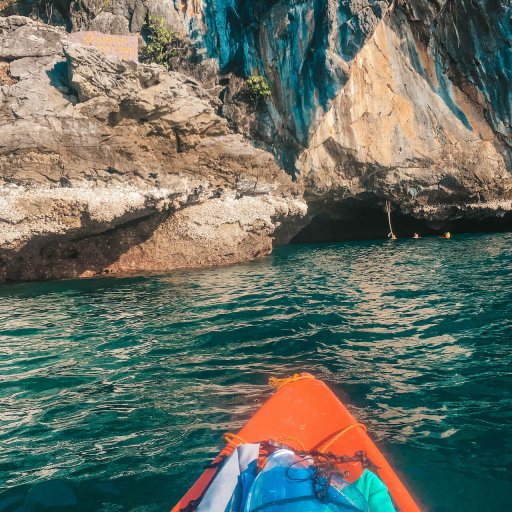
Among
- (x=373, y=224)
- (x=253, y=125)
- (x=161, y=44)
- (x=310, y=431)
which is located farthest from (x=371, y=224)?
(x=310, y=431)

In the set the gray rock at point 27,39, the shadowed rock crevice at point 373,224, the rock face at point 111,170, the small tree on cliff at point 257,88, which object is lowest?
the shadowed rock crevice at point 373,224

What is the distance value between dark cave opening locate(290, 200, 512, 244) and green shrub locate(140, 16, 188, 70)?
39.8ft

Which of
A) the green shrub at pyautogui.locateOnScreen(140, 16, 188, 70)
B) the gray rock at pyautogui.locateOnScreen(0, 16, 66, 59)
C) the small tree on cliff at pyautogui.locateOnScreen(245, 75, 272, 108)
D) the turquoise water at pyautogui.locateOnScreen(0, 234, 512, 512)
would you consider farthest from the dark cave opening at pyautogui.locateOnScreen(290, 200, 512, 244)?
the gray rock at pyautogui.locateOnScreen(0, 16, 66, 59)

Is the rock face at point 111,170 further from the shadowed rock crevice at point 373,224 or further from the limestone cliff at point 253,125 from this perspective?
the shadowed rock crevice at point 373,224

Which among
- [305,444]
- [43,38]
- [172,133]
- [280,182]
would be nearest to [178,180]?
[172,133]

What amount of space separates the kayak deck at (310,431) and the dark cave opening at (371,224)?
72.3 ft

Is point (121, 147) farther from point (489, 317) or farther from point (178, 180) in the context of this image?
point (489, 317)

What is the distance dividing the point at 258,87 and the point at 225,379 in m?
18.3

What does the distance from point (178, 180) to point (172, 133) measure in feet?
6.23

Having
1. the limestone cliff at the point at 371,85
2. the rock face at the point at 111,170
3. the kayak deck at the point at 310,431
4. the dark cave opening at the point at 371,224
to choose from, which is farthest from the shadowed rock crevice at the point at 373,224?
the kayak deck at the point at 310,431

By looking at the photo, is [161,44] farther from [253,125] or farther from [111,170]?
[111,170]

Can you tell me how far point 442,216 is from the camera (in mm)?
26344

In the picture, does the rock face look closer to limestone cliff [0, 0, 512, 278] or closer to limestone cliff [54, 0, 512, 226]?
limestone cliff [0, 0, 512, 278]

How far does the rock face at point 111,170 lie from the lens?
14.2 metres
